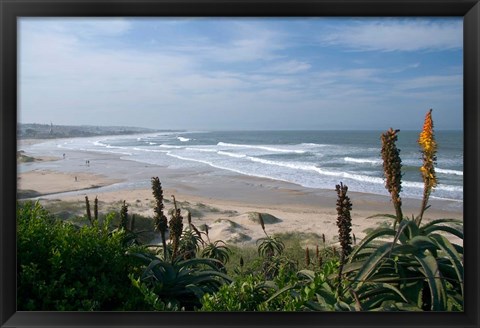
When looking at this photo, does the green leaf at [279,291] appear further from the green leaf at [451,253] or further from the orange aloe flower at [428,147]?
the orange aloe flower at [428,147]

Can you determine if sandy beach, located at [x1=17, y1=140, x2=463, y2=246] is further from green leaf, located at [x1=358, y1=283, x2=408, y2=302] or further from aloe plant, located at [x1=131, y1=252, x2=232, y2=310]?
green leaf, located at [x1=358, y1=283, x2=408, y2=302]

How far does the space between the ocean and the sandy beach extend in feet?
0.27

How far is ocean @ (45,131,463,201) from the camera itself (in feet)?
9.64

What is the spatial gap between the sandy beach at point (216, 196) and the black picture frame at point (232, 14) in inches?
38.7

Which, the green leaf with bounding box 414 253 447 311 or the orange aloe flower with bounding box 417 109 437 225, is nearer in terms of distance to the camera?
the green leaf with bounding box 414 253 447 311

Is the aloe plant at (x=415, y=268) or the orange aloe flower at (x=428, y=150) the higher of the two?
the orange aloe flower at (x=428, y=150)

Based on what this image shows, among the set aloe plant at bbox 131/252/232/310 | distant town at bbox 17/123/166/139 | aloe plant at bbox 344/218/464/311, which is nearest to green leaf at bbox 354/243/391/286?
aloe plant at bbox 344/218/464/311

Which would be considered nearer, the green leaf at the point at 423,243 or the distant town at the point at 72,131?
the green leaf at the point at 423,243

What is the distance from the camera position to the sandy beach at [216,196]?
9.55ft

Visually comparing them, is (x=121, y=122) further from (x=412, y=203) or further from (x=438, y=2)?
(x=412, y=203)

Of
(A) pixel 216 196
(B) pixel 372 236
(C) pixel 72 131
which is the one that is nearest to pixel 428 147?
(B) pixel 372 236

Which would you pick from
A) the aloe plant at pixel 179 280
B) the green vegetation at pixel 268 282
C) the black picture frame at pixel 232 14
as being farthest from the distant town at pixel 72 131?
the aloe plant at pixel 179 280

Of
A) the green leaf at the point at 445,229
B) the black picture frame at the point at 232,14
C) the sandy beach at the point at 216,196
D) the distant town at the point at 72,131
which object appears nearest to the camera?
the black picture frame at the point at 232,14

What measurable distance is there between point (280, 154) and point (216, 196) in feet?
1.95
